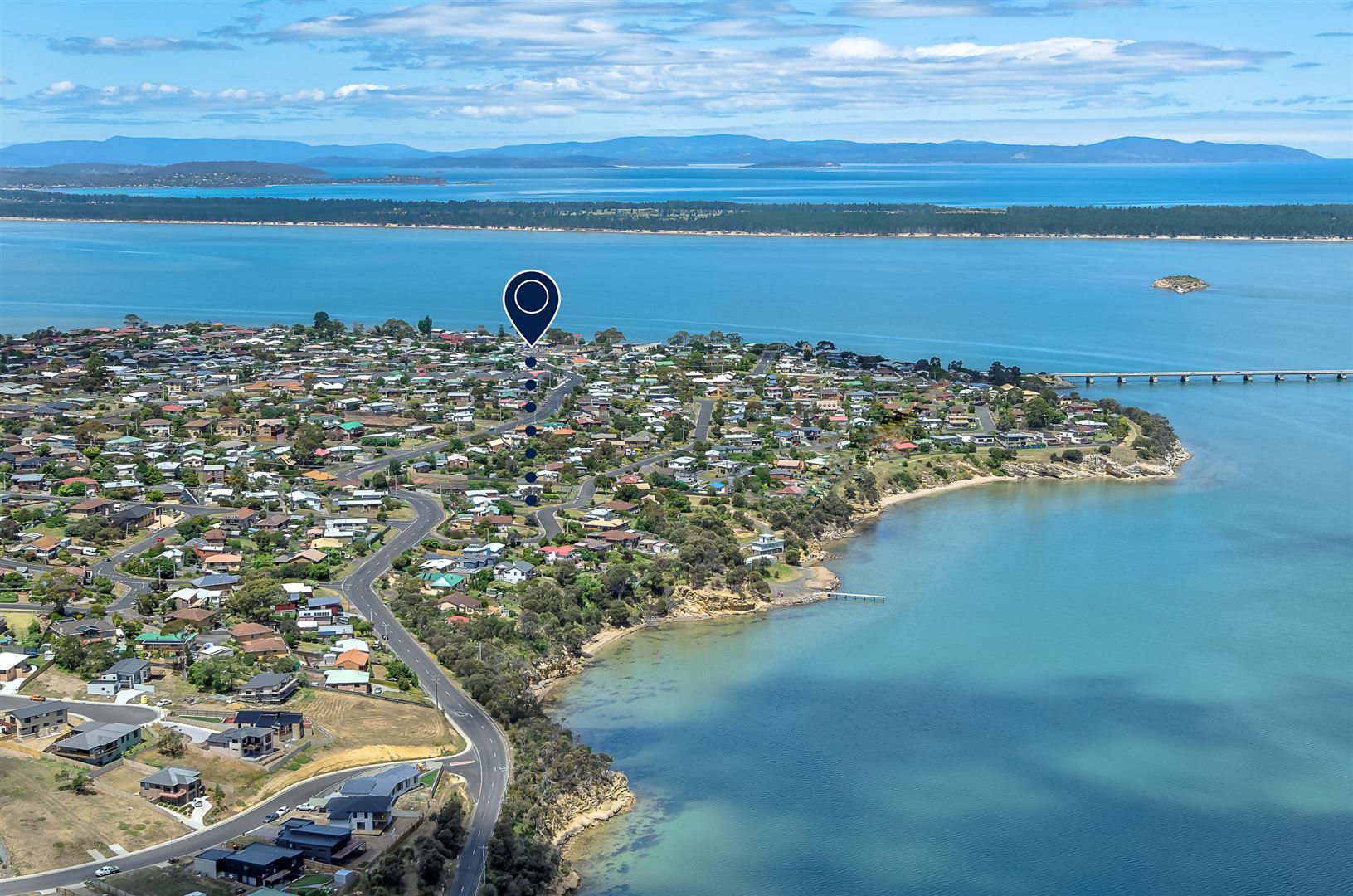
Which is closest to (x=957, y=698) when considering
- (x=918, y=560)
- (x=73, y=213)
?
(x=918, y=560)

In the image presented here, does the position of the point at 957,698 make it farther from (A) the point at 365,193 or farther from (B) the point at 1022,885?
(A) the point at 365,193

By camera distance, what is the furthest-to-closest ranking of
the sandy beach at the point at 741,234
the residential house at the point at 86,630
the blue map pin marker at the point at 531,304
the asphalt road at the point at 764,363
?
the sandy beach at the point at 741,234 → the asphalt road at the point at 764,363 → the blue map pin marker at the point at 531,304 → the residential house at the point at 86,630

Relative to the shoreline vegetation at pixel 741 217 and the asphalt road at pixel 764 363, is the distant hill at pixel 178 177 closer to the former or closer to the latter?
the shoreline vegetation at pixel 741 217

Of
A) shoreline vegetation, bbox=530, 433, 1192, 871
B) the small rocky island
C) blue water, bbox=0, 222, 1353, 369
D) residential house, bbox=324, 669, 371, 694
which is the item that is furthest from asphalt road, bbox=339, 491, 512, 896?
the small rocky island

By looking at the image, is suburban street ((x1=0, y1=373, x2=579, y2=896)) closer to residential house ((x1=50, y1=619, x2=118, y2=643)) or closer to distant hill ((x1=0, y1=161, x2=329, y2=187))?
residential house ((x1=50, y1=619, x2=118, y2=643))

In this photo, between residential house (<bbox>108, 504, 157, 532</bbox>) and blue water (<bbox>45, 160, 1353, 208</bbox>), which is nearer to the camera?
residential house (<bbox>108, 504, 157, 532</bbox>)

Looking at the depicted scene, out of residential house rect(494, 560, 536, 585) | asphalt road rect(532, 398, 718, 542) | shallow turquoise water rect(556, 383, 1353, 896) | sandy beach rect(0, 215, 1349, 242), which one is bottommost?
shallow turquoise water rect(556, 383, 1353, 896)

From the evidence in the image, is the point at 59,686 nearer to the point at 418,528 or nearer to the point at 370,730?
the point at 370,730

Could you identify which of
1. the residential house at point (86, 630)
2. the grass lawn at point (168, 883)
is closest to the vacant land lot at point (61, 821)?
the grass lawn at point (168, 883)
